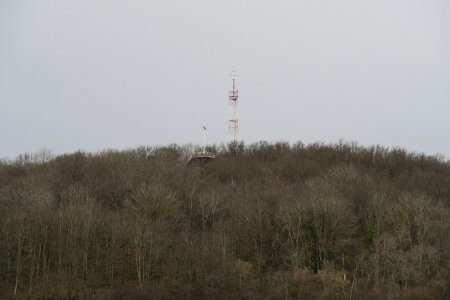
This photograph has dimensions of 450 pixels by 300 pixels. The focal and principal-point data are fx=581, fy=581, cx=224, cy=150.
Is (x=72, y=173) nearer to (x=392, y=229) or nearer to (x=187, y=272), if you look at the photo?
(x=187, y=272)

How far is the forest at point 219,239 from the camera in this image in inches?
1641

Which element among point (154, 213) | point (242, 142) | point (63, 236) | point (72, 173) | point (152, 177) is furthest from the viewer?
point (242, 142)

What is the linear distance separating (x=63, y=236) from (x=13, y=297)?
23.9 feet

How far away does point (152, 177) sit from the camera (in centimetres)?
5859

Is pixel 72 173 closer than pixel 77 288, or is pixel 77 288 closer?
pixel 77 288

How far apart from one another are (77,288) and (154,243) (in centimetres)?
698

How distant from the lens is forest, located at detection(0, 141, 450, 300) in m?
41.7

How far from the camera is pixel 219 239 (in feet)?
151

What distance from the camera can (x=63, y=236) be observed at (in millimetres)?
46219

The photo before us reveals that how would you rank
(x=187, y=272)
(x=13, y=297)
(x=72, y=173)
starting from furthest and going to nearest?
(x=72, y=173), (x=187, y=272), (x=13, y=297)

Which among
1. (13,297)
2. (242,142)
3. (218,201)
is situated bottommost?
(13,297)

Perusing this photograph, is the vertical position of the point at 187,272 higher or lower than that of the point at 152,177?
lower

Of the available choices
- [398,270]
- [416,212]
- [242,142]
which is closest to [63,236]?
[398,270]

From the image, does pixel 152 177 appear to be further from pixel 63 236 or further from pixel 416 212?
pixel 416 212
